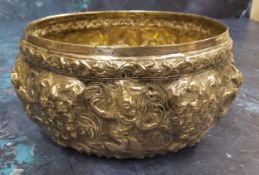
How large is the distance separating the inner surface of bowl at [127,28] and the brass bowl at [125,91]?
0.19 meters

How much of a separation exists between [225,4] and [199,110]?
1292 millimetres

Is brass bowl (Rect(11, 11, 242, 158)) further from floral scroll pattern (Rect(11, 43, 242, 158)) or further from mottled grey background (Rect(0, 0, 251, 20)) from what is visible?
mottled grey background (Rect(0, 0, 251, 20))

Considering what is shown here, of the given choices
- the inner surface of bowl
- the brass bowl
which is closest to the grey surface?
the brass bowl

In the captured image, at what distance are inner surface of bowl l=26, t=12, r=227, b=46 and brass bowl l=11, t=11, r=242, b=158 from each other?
0.61ft

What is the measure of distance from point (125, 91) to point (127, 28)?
0.38m

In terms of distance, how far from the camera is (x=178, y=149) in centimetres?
64

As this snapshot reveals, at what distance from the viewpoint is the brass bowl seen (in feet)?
1.84

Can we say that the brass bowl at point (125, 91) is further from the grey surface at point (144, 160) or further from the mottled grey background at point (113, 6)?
the mottled grey background at point (113, 6)

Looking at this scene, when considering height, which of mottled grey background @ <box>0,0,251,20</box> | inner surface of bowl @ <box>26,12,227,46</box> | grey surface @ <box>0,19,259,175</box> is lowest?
mottled grey background @ <box>0,0,251,20</box>

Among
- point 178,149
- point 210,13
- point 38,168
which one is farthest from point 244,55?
point 38,168

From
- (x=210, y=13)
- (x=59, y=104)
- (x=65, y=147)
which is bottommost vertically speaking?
(x=210, y=13)

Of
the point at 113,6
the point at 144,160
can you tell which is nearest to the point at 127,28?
the point at 144,160

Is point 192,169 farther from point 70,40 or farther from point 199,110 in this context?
point 70,40

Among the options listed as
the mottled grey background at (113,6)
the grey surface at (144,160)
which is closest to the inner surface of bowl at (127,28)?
the grey surface at (144,160)
